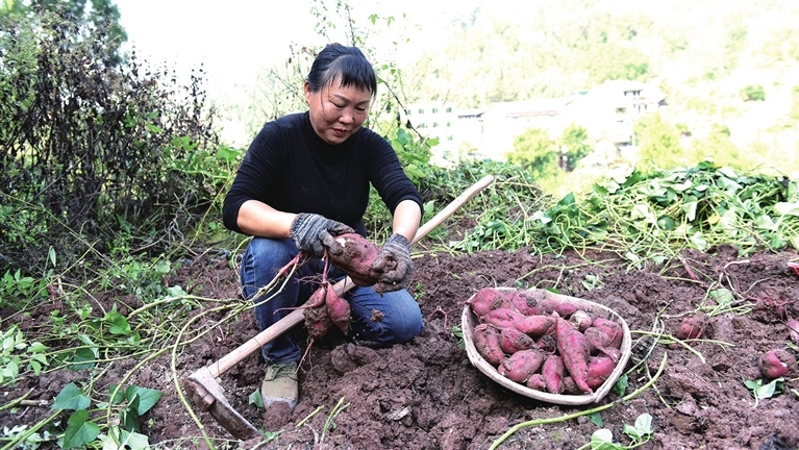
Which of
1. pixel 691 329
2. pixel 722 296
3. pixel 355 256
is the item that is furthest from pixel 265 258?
pixel 722 296

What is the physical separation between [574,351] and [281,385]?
1038mm

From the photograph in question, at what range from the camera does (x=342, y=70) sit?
1.88 m

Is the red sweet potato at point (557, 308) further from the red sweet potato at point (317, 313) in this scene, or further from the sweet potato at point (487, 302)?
the red sweet potato at point (317, 313)

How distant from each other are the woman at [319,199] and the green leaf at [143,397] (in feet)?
1.19

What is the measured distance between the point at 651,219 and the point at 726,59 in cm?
1487

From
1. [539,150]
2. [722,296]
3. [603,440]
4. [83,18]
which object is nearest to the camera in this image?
[603,440]

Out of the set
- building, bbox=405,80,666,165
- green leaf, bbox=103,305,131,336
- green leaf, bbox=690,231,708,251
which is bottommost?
building, bbox=405,80,666,165

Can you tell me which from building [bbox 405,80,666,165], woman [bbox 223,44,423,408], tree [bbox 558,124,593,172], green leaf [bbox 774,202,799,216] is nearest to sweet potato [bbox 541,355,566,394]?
woman [bbox 223,44,423,408]

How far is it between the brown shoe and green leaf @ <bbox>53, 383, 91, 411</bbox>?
56 cm

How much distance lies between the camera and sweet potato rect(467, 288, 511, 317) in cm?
204

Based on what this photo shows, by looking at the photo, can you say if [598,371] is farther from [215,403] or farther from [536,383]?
[215,403]

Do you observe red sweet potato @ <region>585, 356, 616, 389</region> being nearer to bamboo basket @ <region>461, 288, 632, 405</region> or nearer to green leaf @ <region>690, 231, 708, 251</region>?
bamboo basket @ <region>461, 288, 632, 405</region>

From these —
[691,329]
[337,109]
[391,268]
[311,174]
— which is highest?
[337,109]

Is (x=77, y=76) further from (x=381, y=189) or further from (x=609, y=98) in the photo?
(x=609, y=98)
